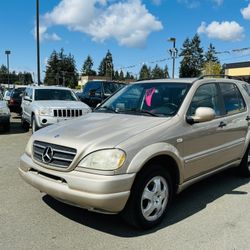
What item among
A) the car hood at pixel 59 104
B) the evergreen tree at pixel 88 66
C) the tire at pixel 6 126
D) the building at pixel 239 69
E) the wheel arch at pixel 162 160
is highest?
the evergreen tree at pixel 88 66

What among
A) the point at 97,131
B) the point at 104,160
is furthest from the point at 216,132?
the point at 104,160

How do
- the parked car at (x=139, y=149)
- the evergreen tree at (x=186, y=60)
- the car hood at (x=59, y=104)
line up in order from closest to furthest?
the parked car at (x=139, y=149) → the car hood at (x=59, y=104) → the evergreen tree at (x=186, y=60)

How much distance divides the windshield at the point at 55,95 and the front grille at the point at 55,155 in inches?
313

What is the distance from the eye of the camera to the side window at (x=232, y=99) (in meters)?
5.76

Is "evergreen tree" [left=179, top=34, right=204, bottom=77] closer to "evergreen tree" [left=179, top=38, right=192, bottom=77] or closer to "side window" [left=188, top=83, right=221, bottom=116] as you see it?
"evergreen tree" [left=179, top=38, right=192, bottom=77]

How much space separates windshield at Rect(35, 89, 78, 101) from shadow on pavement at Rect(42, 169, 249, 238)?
23.1 feet

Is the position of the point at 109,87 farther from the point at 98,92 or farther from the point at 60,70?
the point at 60,70

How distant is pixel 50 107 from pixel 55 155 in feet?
21.6

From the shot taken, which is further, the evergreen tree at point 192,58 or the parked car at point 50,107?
the evergreen tree at point 192,58

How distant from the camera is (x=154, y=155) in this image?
408cm

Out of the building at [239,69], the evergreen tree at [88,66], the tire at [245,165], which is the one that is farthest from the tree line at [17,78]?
the tire at [245,165]

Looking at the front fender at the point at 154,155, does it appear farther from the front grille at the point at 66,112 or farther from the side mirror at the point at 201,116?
the front grille at the point at 66,112

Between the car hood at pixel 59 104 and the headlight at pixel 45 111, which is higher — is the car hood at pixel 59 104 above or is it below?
above

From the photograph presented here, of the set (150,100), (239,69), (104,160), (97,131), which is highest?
(239,69)
